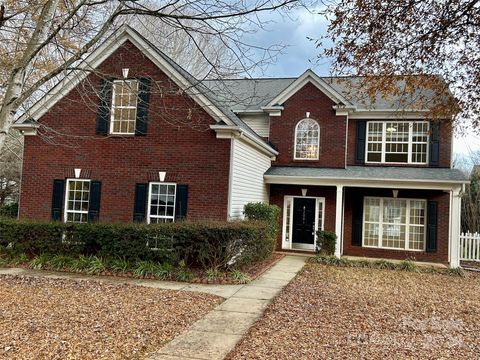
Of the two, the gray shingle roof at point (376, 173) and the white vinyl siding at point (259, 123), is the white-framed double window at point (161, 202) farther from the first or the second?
the white vinyl siding at point (259, 123)

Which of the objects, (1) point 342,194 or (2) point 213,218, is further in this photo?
(1) point 342,194

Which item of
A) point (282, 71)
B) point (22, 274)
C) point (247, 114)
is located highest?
point (247, 114)

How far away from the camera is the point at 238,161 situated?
1309cm

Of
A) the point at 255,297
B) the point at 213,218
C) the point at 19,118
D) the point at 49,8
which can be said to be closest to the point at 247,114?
the point at 213,218

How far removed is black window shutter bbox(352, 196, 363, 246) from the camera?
1641 centimetres

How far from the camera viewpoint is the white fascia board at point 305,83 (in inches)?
655

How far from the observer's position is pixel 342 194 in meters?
16.0

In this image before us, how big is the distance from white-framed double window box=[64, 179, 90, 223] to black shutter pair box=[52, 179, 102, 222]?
0.53 ft

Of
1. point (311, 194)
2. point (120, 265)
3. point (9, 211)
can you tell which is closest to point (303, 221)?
point (311, 194)

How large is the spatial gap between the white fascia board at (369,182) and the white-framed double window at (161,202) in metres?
4.36

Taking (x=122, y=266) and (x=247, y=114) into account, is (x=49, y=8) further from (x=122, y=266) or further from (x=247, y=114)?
(x=247, y=114)

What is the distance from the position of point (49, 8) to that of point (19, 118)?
9.86 metres

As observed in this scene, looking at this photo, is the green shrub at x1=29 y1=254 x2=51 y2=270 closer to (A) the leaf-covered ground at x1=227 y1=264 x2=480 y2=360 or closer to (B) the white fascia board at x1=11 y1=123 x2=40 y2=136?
(B) the white fascia board at x1=11 y1=123 x2=40 y2=136

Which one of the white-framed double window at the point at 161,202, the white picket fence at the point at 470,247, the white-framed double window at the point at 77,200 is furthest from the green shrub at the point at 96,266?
the white picket fence at the point at 470,247
